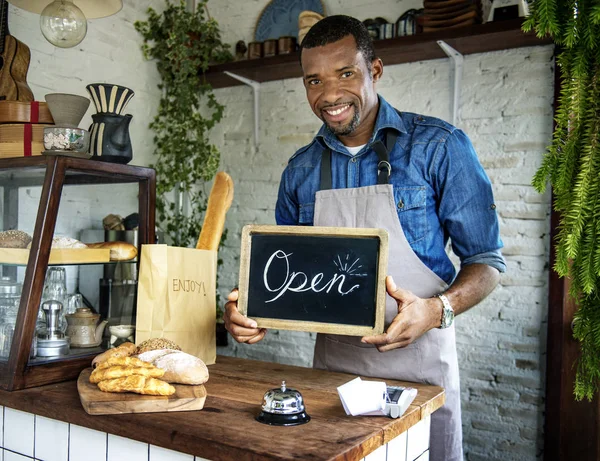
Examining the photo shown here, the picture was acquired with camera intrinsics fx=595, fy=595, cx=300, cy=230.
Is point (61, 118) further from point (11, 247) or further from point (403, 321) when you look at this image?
point (403, 321)

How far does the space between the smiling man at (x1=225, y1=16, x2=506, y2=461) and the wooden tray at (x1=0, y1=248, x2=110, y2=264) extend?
661mm

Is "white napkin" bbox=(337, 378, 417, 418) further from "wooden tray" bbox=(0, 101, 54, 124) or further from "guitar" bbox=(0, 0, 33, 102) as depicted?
"guitar" bbox=(0, 0, 33, 102)

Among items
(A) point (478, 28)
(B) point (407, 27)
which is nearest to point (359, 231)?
(A) point (478, 28)

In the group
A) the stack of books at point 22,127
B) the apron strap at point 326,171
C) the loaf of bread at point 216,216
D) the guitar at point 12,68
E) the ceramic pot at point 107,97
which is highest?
the guitar at point 12,68

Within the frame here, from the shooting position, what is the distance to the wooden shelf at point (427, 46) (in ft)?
9.55

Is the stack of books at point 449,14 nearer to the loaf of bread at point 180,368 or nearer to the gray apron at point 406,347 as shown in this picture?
the gray apron at point 406,347

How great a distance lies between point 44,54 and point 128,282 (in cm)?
192

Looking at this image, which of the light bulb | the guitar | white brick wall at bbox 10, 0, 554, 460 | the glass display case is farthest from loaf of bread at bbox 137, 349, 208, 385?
white brick wall at bbox 10, 0, 554, 460

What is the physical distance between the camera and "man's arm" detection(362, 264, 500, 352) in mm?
1401

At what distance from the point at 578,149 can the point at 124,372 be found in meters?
1.04

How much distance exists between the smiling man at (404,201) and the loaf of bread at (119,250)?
0.57 metres

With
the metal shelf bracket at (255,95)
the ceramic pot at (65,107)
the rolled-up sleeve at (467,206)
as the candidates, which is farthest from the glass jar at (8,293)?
the metal shelf bracket at (255,95)

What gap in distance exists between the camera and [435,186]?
1.78 meters

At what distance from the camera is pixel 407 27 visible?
3.22 meters
